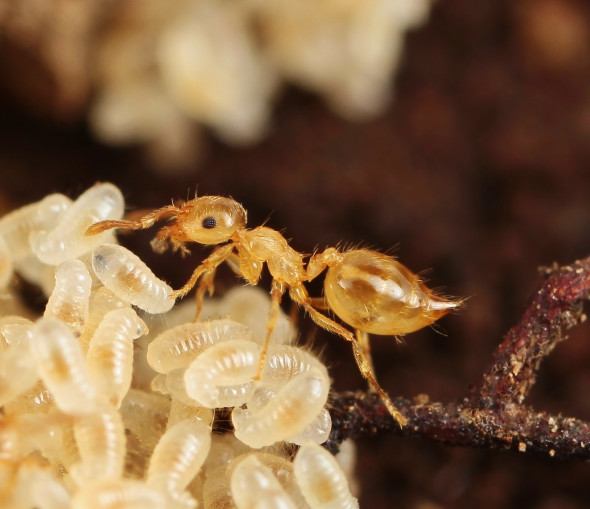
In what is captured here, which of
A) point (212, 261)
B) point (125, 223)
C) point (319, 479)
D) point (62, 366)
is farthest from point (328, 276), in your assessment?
point (62, 366)

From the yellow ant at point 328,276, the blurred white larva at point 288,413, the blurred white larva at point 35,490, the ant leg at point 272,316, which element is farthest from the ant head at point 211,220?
the blurred white larva at point 35,490

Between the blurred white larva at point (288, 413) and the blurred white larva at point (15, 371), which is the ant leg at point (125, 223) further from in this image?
the blurred white larva at point (288, 413)

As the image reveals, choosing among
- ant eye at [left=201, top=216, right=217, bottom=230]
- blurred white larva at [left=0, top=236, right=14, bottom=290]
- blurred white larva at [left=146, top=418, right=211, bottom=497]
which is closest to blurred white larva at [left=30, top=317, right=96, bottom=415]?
blurred white larva at [left=146, top=418, right=211, bottom=497]

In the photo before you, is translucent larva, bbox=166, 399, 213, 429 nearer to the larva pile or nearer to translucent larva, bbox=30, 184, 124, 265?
the larva pile

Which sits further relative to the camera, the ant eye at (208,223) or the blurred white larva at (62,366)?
the ant eye at (208,223)

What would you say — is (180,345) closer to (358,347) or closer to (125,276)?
(125,276)

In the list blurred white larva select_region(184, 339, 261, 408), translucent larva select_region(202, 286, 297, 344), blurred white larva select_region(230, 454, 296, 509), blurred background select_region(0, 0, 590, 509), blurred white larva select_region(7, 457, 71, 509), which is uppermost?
blurred background select_region(0, 0, 590, 509)
